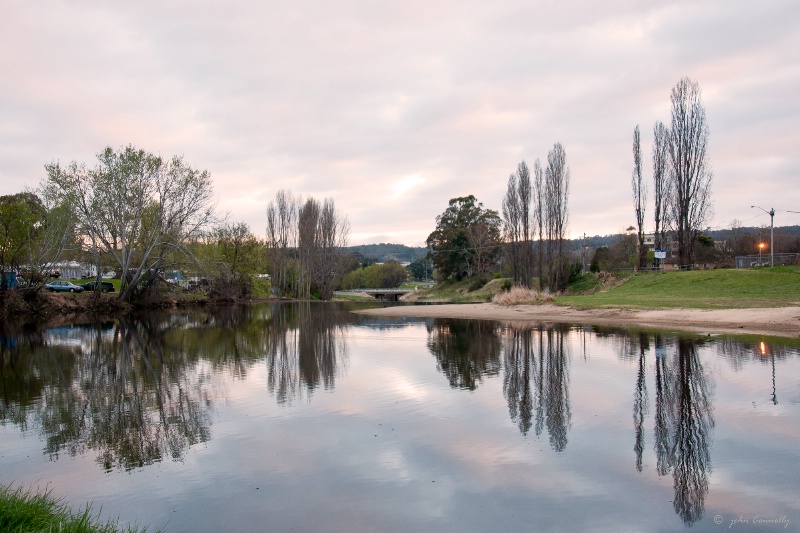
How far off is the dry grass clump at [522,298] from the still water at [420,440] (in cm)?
2384

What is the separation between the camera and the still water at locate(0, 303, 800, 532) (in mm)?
6078

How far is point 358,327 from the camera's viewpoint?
3056 cm

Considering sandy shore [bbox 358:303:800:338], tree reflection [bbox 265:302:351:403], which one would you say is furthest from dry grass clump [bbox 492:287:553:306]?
tree reflection [bbox 265:302:351:403]

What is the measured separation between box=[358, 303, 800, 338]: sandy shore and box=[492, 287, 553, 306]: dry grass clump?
2261 millimetres

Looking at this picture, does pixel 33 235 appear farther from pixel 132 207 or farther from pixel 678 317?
pixel 678 317

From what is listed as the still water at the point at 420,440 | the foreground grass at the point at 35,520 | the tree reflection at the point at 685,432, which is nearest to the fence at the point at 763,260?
the still water at the point at 420,440

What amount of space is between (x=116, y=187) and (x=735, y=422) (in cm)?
3923

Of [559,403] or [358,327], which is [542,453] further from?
[358,327]

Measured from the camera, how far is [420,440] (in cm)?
870

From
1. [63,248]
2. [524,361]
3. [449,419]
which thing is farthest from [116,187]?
[449,419]

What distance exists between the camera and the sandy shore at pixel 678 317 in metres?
22.6

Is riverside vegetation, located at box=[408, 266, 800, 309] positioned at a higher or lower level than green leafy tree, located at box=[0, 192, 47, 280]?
lower

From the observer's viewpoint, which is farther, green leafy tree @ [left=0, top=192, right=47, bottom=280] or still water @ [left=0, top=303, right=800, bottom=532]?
green leafy tree @ [left=0, top=192, right=47, bottom=280]

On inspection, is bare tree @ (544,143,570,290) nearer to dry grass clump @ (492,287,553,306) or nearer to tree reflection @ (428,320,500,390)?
dry grass clump @ (492,287,553,306)
